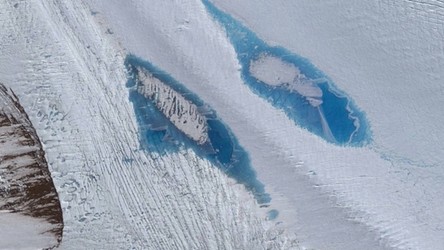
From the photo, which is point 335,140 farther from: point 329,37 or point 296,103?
point 329,37

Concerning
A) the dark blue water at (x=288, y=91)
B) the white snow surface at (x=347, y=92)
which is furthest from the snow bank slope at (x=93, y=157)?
the dark blue water at (x=288, y=91)

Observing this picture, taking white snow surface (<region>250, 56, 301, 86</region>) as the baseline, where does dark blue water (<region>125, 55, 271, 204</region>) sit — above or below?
below

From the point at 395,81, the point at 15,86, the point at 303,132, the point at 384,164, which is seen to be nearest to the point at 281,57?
the point at 303,132

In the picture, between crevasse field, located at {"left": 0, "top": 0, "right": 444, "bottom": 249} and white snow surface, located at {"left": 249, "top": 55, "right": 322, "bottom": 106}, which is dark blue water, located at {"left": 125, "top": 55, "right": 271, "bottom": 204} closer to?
crevasse field, located at {"left": 0, "top": 0, "right": 444, "bottom": 249}

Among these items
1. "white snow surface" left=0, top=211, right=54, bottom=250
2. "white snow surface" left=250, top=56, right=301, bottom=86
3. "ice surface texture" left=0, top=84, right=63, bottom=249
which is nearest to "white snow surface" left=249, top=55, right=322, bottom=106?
"white snow surface" left=250, top=56, right=301, bottom=86

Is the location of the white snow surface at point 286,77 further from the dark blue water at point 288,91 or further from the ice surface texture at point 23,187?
the ice surface texture at point 23,187

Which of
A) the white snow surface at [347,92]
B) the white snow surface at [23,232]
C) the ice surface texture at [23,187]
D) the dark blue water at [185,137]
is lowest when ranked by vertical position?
the white snow surface at [23,232]

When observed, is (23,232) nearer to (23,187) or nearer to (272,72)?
(23,187)

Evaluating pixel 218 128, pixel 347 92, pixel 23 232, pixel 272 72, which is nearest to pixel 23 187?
pixel 23 232
